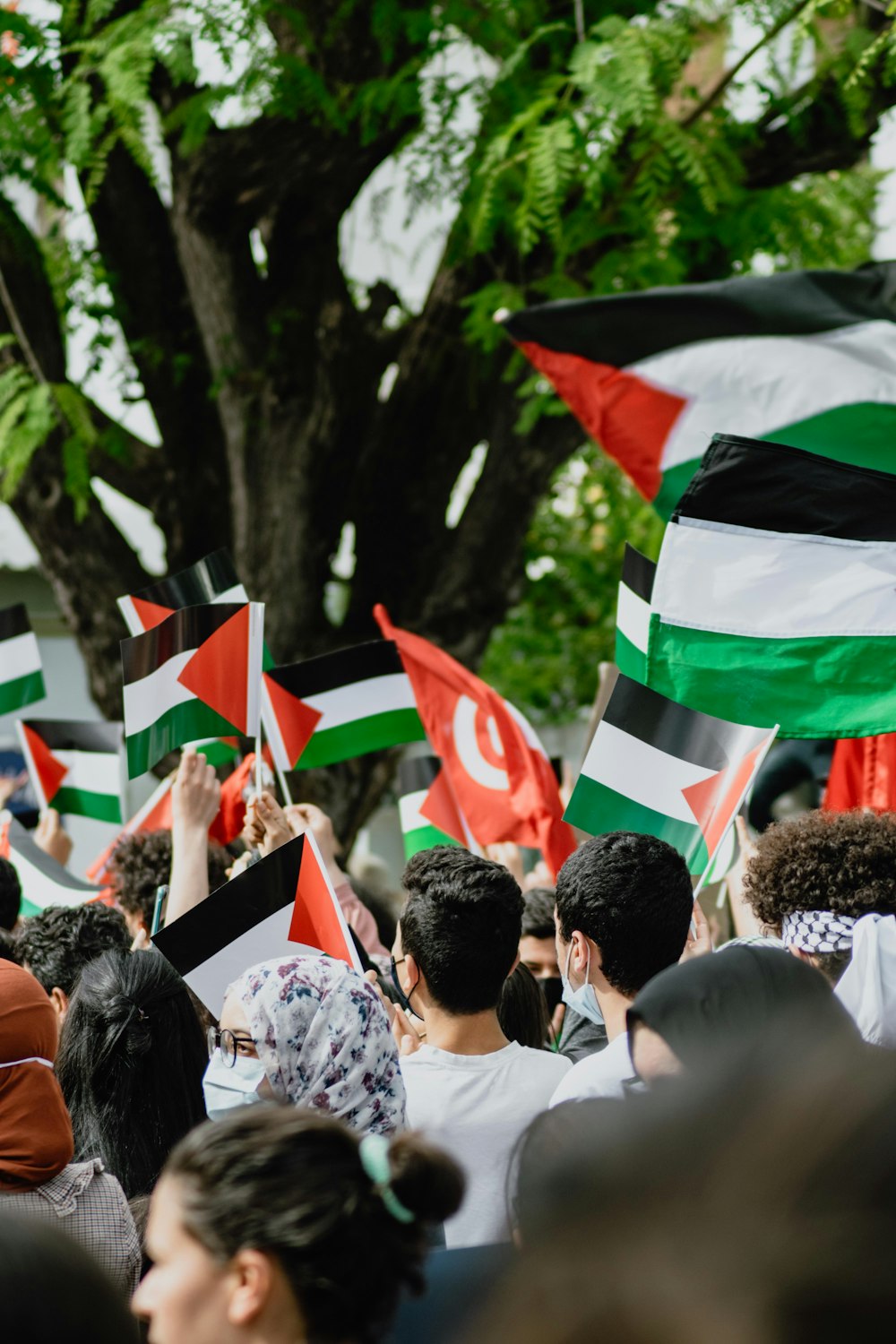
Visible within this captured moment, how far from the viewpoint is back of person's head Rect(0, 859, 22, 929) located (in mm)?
4262

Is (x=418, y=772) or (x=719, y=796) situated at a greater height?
(x=719, y=796)

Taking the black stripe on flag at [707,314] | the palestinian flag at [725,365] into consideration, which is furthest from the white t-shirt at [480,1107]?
the black stripe on flag at [707,314]

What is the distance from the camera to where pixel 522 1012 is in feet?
11.9

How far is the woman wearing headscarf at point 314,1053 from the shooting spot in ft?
7.91

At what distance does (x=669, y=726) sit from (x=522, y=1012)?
1.03 meters

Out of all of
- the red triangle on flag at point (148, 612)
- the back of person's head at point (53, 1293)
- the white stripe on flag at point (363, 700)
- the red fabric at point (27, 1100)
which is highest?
the back of person's head at point (53, 1293)

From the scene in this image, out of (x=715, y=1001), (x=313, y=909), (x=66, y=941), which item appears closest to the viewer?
(x=715, y=1001)

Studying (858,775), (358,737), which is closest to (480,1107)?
(358,737)

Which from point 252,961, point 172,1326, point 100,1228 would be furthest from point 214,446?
point 172,1326

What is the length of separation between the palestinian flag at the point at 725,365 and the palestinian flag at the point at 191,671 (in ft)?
6.07

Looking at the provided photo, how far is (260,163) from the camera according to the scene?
677cm

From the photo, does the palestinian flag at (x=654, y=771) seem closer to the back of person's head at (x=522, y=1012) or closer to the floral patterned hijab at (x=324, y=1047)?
the back of person's head at (x=522, y=1012)

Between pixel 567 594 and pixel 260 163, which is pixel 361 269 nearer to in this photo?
pixel 567 594

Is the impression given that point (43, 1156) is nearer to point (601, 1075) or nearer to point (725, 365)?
point (601, 1075)
